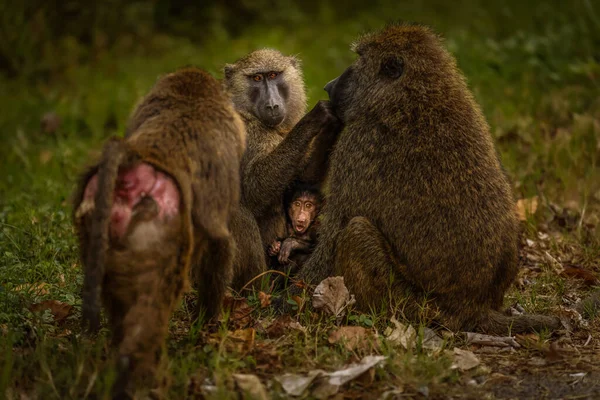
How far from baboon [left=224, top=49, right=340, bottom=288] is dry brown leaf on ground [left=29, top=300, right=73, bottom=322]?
3.04 feet

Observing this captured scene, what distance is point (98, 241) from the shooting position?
3.18 meters

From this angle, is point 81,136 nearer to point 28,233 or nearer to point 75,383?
point 28,233

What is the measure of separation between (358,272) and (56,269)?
1877 mm

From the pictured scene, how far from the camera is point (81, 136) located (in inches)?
333

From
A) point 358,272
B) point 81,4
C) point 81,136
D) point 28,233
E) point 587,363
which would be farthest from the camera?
point 81,4

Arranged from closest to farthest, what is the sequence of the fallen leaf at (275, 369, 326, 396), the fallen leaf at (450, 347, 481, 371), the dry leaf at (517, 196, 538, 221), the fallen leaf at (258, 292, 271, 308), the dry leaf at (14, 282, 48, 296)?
the fallen leaf at (275, 369, 326, 396), the fallen leaf at (450, 347, 481, 371), the fallen leaf at (258, 292, 271, 308), the dry leaf at (14, 282, 48, 296), the dry leaf at (517, 196, 538, 221)

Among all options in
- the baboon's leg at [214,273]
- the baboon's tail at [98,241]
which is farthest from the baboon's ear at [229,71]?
the baboon's tail at [98,241]

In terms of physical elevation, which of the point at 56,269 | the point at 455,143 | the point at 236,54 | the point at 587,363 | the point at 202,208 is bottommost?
the point at 587,363

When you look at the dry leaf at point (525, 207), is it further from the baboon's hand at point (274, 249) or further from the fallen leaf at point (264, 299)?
the fallen leaf at point (264, 299)

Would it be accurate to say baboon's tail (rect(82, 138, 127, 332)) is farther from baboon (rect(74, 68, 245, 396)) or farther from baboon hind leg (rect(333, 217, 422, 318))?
baboon hind leg (rect(333, 217, 422, 318))

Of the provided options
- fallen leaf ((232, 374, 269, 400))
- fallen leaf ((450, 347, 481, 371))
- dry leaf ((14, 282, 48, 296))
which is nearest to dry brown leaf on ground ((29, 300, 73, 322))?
dry leaf ((14, 282, 48, 296))

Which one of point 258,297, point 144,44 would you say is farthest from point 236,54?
point 258,297

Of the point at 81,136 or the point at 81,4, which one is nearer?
the point at 81,136

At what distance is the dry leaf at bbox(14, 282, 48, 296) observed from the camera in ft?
14.7
